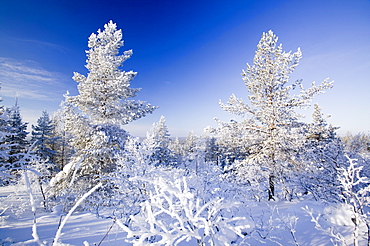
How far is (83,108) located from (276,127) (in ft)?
39.1

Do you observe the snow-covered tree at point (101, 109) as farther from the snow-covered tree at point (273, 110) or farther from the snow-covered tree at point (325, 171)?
the snow-covered tree at point (325, 171)

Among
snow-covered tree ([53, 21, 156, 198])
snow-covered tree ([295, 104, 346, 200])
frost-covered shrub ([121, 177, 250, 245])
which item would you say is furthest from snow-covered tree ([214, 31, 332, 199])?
frost-covered shrub ([121, 177, 250, 245])

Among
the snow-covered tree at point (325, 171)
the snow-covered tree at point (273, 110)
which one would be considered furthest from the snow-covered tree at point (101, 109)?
the snow-covered tree at point (325, 171)

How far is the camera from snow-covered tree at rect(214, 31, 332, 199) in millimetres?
10016

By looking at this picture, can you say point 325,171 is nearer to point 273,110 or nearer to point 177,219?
point 273,110

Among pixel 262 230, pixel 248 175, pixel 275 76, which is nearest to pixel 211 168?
pixel 262 230

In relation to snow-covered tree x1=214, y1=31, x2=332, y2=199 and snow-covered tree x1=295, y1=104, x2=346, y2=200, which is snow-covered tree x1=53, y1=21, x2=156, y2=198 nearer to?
snow-covered tree x1=214, y1=31, x2=332, y2=199

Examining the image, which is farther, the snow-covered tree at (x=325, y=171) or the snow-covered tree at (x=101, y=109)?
the snow-covered tree at (x=101, y=109)

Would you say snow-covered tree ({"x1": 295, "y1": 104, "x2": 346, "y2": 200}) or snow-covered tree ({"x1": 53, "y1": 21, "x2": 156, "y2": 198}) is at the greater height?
snow-covered tree ({"x1": 53, "y1": 21, "x2": 156, "y2": 198})

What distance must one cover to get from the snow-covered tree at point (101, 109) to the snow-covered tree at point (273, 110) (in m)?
6.64

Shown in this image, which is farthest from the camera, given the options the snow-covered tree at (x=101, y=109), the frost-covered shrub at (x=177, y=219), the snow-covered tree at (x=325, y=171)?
the snow-covered tree at (x=101, y=109)

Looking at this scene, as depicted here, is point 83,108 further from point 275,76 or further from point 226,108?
point 275,76

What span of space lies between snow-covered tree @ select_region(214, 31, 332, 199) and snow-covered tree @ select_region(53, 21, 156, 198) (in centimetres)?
664

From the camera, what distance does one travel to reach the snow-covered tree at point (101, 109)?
885cm
